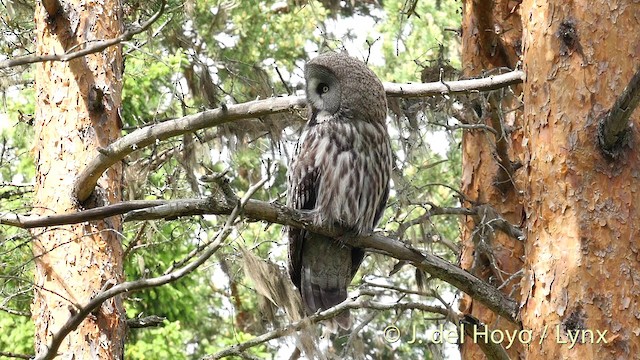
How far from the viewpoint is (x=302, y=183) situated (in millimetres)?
5180

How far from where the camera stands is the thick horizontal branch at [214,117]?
15.0 ft

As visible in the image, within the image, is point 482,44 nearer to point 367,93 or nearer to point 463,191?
point 463,191

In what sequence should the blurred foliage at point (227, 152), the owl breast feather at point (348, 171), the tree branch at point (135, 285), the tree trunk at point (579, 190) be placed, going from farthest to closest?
the blurred foliage at point (227, 152) → the owl breast feather at point (348, 171) → the tree trunk at point (579, 190) → the tree branch at point (135, 285)

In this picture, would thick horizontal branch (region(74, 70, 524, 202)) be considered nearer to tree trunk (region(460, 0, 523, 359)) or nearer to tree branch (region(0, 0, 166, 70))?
tree branch (region(0, 0, 166, 70))

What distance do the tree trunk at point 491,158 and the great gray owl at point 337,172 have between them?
0.89m

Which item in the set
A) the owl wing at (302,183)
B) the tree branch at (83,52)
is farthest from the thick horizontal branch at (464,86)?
the tree branch at (83,52)

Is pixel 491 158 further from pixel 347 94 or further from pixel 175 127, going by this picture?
pixel 175 127

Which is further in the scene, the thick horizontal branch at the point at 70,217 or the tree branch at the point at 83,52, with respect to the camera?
the thick horizontal branch at the point at 70,217

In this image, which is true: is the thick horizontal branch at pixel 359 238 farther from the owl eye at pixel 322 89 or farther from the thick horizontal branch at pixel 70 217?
the owl eye at pixel 322 89

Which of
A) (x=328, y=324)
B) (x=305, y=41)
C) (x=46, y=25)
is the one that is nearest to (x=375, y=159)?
(x=328, y=324)

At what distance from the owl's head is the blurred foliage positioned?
0.21 meters

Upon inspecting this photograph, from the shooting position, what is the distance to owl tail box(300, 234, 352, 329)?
531 cm

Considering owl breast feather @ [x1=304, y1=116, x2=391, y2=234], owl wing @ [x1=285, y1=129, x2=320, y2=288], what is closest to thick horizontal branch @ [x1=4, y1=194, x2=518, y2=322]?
owl breast feather @ [x1=304, y1=116, x2=391, y2=234]

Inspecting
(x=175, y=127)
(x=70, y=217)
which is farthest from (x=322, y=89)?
(x=70, y=217)
